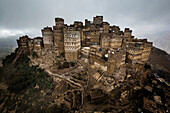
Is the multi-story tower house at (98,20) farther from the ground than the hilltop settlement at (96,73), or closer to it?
farther from the ground

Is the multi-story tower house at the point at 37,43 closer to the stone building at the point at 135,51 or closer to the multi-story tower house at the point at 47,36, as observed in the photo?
the multi-story tower house at the point at 47,36

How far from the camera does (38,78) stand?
27406 mm

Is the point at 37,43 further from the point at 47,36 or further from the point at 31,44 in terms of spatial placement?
the point at 47,36

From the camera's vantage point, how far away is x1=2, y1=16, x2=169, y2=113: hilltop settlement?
55.2 feet

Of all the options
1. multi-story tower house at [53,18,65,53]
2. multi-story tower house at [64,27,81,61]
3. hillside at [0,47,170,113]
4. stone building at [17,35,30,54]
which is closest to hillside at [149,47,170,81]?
hillside at [0,47,170,113]

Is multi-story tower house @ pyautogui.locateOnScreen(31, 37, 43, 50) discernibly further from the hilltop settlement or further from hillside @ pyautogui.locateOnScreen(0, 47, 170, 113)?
hillside @ pyautogui.locateOnScreen(0, 47, 170, 113)

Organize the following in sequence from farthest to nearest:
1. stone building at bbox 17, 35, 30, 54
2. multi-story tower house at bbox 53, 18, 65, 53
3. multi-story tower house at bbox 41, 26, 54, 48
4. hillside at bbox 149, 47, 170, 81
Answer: stone building at bbox 17, 35, 30, 54 < multi-story tower house at bbox 41, 26, 54, 48 < multi-story tower house at bbox 53, 18, 65, 53 < hillside at bbox 149, 47, 170, 81

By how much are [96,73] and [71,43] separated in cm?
1440

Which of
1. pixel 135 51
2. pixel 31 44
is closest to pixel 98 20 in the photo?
pixel 135 51

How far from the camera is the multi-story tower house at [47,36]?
115 ft

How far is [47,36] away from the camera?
35688mm

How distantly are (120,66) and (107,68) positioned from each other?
15.8ft

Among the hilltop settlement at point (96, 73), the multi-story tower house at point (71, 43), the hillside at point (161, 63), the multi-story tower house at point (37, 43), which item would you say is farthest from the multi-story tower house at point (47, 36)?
the hillside at point (161, 63)

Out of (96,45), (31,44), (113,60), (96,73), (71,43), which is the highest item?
(71,43)
